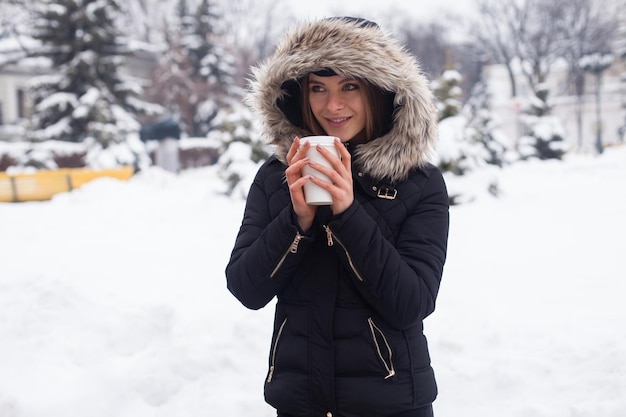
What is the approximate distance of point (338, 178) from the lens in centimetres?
160

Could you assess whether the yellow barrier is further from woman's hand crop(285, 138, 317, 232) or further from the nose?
woman's hand crop(285, 138, 317, 232)

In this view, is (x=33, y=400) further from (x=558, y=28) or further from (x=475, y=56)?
(x=475, y=56)

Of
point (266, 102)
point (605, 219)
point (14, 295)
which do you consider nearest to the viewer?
point (266, 102)

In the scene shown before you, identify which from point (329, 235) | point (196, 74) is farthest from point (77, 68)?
point (329, 235)

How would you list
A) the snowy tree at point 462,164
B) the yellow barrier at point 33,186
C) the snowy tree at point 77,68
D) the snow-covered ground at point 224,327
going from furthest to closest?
the snowy tree at point 77,68 → the yellow barrier at point 33,186 → the snowy tree at point 462,164 → the snow-covered ground at point 224,327

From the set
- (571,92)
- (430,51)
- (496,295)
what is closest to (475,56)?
(430,51)

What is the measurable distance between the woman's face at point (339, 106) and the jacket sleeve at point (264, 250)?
0.23 m

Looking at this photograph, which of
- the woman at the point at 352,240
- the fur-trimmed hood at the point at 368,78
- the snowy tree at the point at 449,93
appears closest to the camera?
the woman at the point at 352,240

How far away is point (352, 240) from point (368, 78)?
546 millimetres

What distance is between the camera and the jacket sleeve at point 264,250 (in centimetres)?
174

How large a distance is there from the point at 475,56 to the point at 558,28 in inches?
394

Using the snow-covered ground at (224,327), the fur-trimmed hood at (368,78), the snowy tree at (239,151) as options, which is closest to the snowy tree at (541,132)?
the snowy tree at (239,151)

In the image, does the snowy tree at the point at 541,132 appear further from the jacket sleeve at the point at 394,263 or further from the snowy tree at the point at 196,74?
the jacket sleeve at the point at 394,263

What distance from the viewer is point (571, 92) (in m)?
50.9
